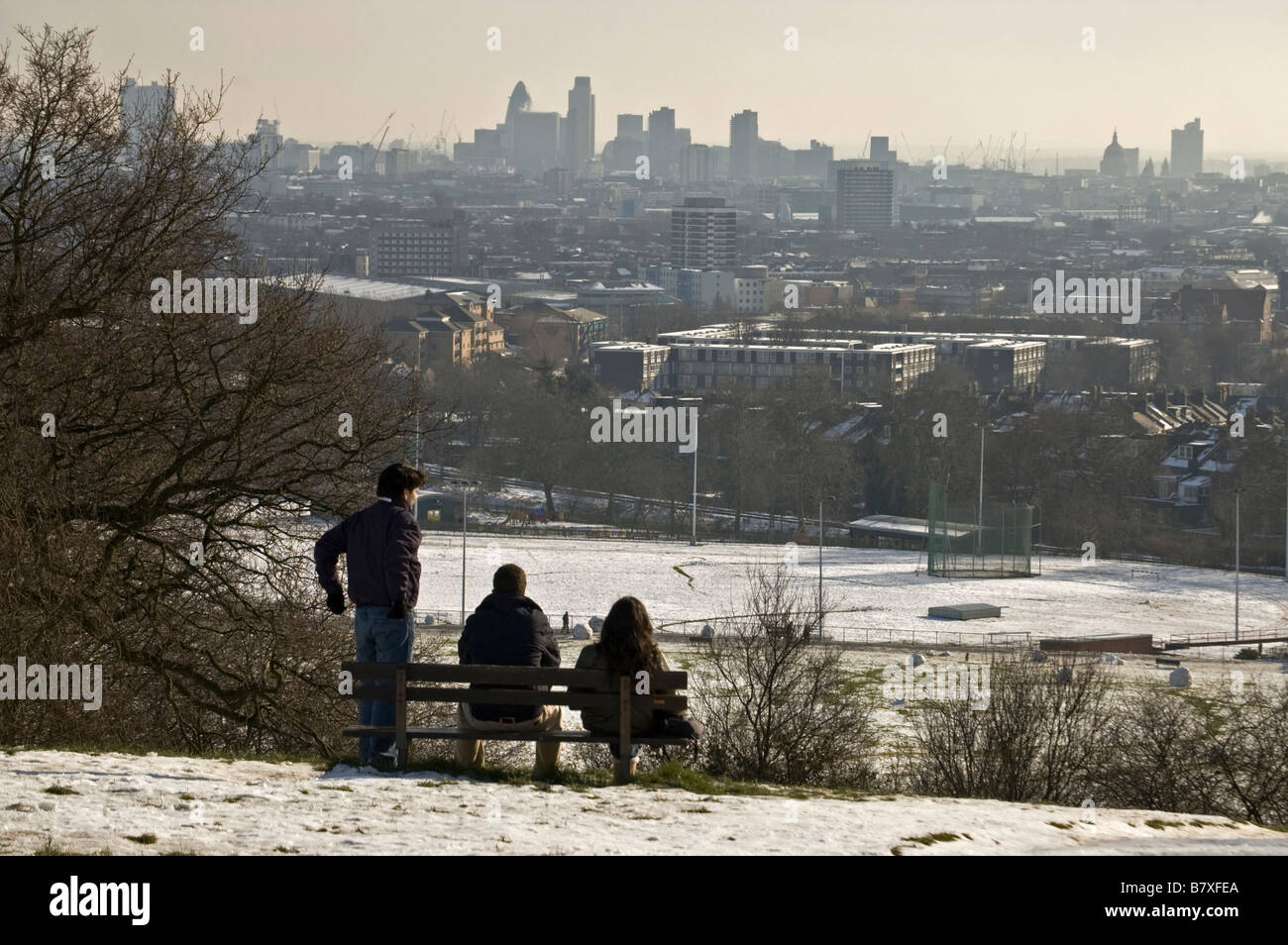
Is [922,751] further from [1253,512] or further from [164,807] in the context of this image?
[1253,512]

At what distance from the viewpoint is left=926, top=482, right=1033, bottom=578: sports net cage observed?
48594 millimetres

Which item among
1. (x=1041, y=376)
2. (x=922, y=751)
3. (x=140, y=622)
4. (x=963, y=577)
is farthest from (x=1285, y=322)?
(x=140, y=622)

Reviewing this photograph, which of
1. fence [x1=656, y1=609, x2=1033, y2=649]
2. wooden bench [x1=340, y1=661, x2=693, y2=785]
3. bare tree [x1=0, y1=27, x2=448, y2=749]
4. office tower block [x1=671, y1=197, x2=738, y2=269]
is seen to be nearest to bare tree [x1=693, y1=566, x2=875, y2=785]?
wooden bench [x1=340, y1=661, x2=693, y2=785]

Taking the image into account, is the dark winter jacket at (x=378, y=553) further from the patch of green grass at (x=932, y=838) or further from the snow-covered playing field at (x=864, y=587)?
the snow-covered playing field at (x=864, y=587)

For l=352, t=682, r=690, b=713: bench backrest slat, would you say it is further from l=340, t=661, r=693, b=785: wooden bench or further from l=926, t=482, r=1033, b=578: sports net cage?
l=926, t=482, r=1033, b=578: sports net cage

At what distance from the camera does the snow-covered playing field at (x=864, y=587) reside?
40188 millimetres

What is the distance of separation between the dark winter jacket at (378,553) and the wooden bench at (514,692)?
40 cm

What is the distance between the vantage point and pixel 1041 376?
101m

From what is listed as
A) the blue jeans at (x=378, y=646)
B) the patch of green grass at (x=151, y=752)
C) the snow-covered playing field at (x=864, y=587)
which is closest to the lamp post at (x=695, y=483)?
the snow-covered playing field at (x=864, y=587)

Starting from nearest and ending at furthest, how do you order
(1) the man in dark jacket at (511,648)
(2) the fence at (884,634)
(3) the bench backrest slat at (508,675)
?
1. (3) the bench backrest slat at (508,675)
2. (1) the man in dark jacket at (511,648)
3. (2) the fence at (884,634)

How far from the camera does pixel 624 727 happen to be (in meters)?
8.98

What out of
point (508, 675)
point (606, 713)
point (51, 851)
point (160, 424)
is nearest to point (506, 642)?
point (508, 675)

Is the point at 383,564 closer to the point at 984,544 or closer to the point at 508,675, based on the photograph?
the point at 508,675
